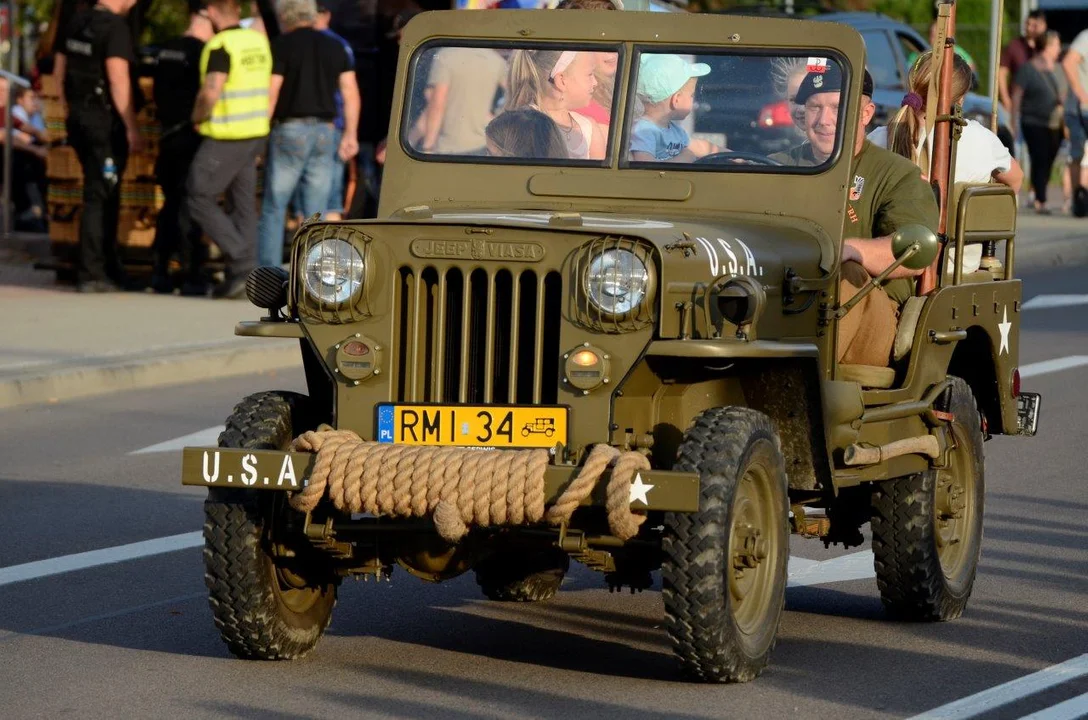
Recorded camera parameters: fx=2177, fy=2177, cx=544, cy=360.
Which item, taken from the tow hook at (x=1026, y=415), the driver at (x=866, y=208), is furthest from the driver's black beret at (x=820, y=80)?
the tow hook at (x=1026, y=415)

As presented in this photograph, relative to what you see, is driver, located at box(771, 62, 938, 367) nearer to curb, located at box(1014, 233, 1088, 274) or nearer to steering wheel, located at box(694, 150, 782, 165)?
steering wheel, located at box(694, 150, 782, 165)

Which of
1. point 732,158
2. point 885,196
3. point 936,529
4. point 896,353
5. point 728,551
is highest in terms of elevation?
point 732,158

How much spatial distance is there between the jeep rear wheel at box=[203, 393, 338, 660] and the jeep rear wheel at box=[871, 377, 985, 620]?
1.94 m

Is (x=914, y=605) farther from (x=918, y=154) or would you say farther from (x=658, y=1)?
(x=658, y=1)

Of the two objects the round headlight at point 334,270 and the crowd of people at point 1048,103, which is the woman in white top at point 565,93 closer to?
the round headlight at point 334,270

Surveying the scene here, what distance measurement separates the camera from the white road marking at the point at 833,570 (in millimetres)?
8133

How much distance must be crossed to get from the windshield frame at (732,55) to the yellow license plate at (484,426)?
134 centimetres

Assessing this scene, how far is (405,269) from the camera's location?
6.27m

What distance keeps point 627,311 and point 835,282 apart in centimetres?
110

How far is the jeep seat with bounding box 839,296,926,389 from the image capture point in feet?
23.5

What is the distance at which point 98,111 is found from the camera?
1630 cm

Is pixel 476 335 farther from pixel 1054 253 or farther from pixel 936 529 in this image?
pixel 1054 253

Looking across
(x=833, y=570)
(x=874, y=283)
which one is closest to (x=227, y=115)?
(x=833, y=570)

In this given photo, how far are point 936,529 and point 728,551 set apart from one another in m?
1.66
